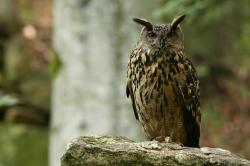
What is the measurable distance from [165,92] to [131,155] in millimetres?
1239

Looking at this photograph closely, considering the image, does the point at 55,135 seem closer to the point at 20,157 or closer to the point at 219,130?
the point at 20,157

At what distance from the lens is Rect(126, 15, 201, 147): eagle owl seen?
5.05 m

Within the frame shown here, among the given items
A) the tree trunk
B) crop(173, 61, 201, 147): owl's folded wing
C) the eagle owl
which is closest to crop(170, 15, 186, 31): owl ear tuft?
the eagle owl

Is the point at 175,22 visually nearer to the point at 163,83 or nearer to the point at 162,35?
Result: the point at 162,35

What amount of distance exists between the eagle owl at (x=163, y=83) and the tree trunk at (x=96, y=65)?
2379 mm

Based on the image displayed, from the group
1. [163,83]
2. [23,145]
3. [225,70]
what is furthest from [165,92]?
[225,70]

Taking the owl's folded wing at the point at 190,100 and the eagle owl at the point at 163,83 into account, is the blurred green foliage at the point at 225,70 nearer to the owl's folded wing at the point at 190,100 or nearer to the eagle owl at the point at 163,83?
the owl's folded wing at the point at 190,100

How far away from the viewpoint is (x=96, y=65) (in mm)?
7762

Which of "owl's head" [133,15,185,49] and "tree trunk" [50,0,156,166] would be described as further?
"tree trunk" [50,0,156,166]

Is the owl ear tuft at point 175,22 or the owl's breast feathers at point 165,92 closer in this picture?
the owl ear tuft at point 175,22

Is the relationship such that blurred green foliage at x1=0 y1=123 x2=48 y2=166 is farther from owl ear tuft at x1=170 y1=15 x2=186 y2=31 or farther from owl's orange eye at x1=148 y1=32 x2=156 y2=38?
owl ear tuft at x1=170 y1=15 x2=186 y2=31

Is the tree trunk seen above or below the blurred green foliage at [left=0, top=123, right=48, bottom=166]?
above

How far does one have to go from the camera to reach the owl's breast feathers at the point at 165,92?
5074 millimetres

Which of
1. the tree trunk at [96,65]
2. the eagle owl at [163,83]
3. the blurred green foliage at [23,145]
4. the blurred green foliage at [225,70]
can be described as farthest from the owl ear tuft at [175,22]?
the blurred green foliage at [225,70]
